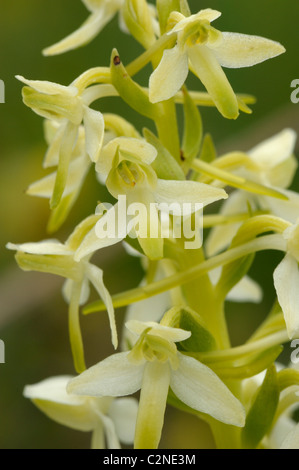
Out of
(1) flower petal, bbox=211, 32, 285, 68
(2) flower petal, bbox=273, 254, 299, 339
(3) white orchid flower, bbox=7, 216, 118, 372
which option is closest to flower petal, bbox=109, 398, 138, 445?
(3) white orchid flower, bbox=7, 216, 118, 372

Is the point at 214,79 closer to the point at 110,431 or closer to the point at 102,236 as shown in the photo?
the point at 102,236

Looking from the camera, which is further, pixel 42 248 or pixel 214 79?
pixel 42 248

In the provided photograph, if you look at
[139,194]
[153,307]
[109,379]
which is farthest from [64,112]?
[153,307]

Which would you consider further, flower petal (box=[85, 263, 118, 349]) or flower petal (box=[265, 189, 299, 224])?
flower petal (box=[265, 189, 299, 224])

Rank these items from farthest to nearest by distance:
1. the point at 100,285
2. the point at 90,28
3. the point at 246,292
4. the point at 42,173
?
the point at 42,173, the point at 246,292, the point at 90,28, the point at 100,285

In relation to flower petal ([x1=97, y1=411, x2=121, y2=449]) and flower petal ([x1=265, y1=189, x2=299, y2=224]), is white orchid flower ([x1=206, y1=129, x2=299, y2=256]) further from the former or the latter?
flower petal ([x1=97, y1=411, x2=121, y2=449])
